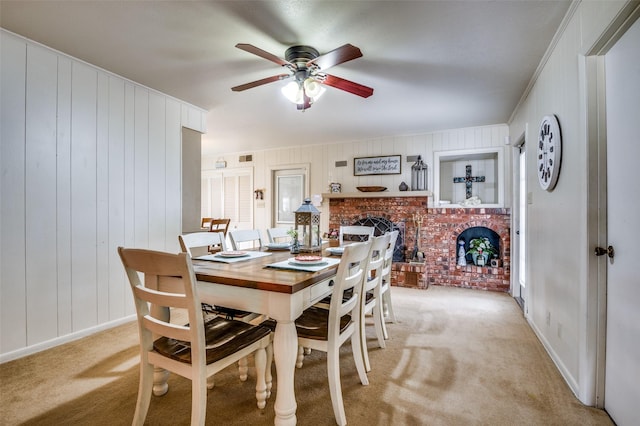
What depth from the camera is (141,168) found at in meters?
3.10

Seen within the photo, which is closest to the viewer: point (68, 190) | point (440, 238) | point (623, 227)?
point (623, 227)

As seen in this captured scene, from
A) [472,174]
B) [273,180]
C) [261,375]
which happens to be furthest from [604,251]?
[273,180]

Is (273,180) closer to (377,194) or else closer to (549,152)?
(377,194)

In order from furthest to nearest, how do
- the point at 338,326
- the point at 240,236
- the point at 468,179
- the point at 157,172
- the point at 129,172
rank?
the point at 468,179 → the point at 157,172 → the point at 129,172 → the point at 240,236 → the point at 338,326

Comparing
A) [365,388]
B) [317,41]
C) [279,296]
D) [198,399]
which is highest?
[317,41]

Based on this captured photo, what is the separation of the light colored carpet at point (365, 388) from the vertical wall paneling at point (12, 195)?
0.31 metres

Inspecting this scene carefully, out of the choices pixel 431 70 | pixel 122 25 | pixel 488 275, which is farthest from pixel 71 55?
pixel 488 275

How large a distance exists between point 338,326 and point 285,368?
337 mm

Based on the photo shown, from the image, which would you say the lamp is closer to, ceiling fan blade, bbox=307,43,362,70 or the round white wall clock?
ceiling fan blade, bbox=307,43,362,70

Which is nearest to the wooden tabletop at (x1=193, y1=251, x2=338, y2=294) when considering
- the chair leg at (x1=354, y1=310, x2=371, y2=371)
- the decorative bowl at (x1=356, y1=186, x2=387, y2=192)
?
the chair leg at (x1=354, y1=310, x2=371, y2=371)

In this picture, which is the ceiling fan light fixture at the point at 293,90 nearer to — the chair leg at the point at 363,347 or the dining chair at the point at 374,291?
the dining chair at the point at 374,291

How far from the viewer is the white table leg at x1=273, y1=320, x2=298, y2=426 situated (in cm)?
143

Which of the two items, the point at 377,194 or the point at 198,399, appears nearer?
the point at 198,399

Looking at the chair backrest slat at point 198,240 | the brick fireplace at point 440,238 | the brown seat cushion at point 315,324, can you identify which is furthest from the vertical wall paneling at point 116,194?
the brick fireplace at point 440,238
